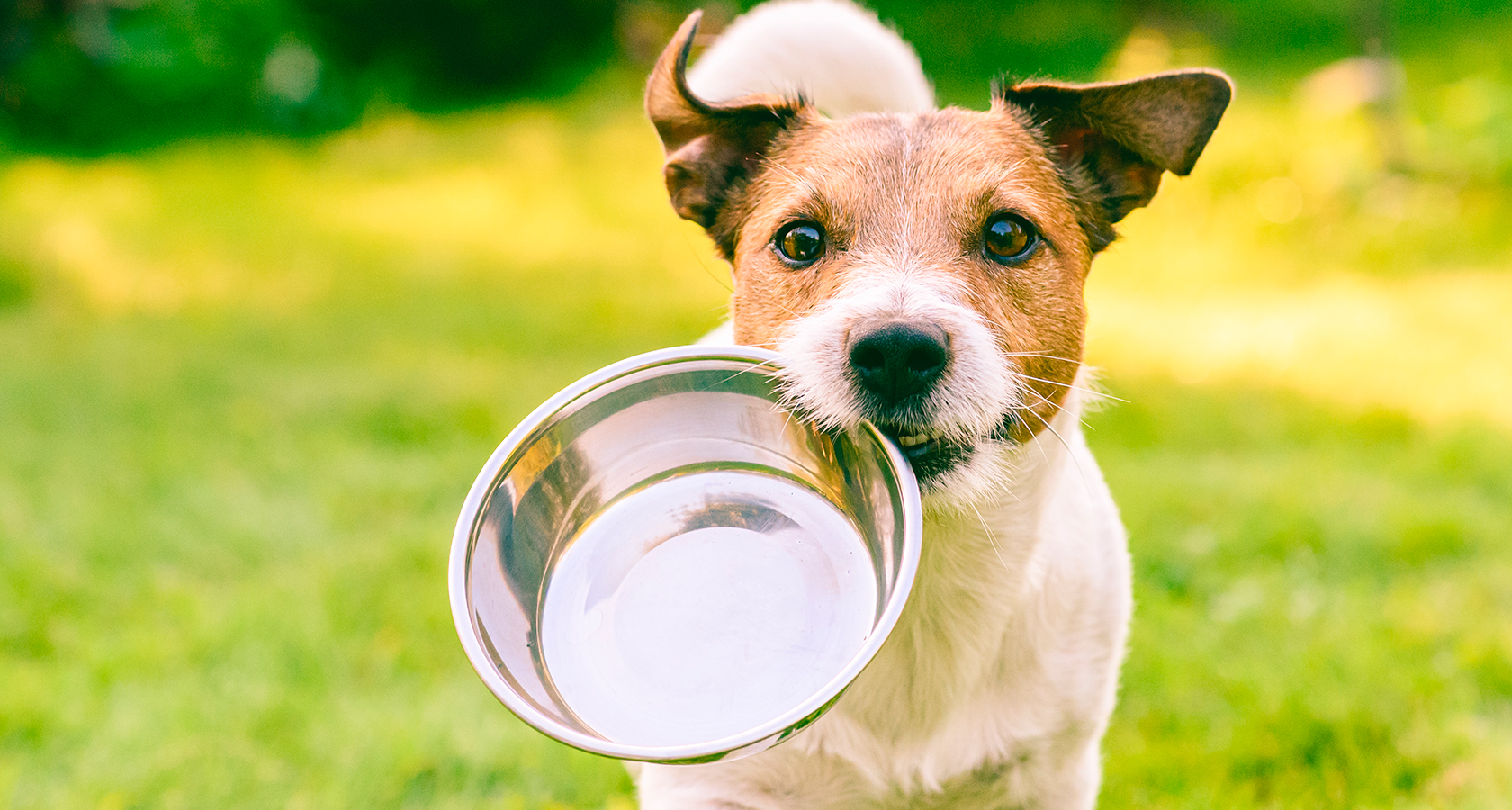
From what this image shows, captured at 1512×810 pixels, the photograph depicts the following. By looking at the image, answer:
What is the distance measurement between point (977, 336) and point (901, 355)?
162mm

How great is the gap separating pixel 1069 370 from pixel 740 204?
814mm

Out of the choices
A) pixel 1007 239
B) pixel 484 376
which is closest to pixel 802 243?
pixel 1007 239

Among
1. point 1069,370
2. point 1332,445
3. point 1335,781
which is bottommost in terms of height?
point 1332,445

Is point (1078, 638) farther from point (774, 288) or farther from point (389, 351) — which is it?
point (389, 351)

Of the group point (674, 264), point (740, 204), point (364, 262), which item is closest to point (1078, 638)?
point (740, 204)

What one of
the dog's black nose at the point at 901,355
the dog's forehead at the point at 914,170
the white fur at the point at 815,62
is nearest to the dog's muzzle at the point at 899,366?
the dog's black nose at the point at 901,355

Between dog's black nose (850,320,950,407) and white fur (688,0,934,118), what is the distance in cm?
178

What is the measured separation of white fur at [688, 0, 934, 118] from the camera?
12.1 ft

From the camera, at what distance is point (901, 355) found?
6.66 feet

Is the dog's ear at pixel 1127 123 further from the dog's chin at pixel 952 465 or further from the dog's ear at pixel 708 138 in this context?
the dog's chin at pixel 952 465

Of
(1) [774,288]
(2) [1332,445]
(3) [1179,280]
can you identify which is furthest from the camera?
(3) [1179,280]

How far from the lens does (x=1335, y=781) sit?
10.2 ft

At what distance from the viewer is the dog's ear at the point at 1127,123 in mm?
2449

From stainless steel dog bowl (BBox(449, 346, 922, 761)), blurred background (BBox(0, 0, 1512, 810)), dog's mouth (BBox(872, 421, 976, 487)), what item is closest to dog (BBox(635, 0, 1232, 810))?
dog's mouth (BBox(872, 421, 976, 487))
